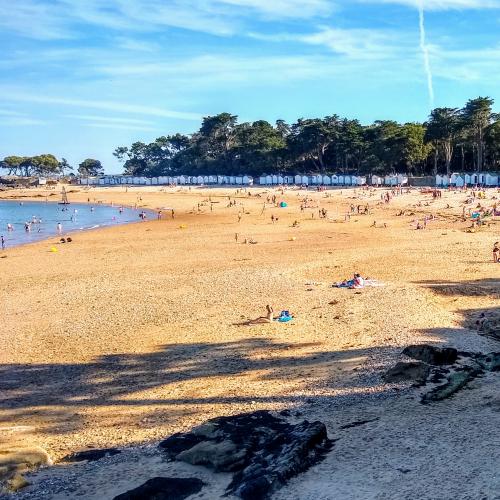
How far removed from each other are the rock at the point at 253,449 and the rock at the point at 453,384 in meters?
2.59

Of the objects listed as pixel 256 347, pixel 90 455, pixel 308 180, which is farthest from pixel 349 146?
pixel 90 455

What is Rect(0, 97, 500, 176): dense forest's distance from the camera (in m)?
71.1

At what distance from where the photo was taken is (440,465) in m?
7.68

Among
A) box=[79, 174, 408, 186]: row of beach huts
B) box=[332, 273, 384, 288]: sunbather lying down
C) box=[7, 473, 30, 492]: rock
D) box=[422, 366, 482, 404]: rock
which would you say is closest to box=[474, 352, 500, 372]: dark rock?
box=[422, 366, 482, 404]: rock

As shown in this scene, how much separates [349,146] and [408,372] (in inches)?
3041

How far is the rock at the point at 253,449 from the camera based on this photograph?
7.65m

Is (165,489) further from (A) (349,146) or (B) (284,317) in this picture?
(A) (349,146)

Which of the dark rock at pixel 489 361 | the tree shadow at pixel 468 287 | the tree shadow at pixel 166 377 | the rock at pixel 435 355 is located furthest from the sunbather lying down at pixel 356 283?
the dark rock at pixel 489 361

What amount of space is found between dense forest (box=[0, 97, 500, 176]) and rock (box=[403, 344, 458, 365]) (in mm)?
62096

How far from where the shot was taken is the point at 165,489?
774cm

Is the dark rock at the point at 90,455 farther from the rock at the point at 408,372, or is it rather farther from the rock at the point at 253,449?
the rock at the point at 408,372

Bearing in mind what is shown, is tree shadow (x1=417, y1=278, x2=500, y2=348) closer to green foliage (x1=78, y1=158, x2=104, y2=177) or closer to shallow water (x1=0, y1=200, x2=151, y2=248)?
shallow water (x1=0, y1=200, x2=151, y2=248)

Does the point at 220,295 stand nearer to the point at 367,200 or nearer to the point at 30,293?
the point at 30,293

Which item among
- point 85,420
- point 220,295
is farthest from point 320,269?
point 85,420
